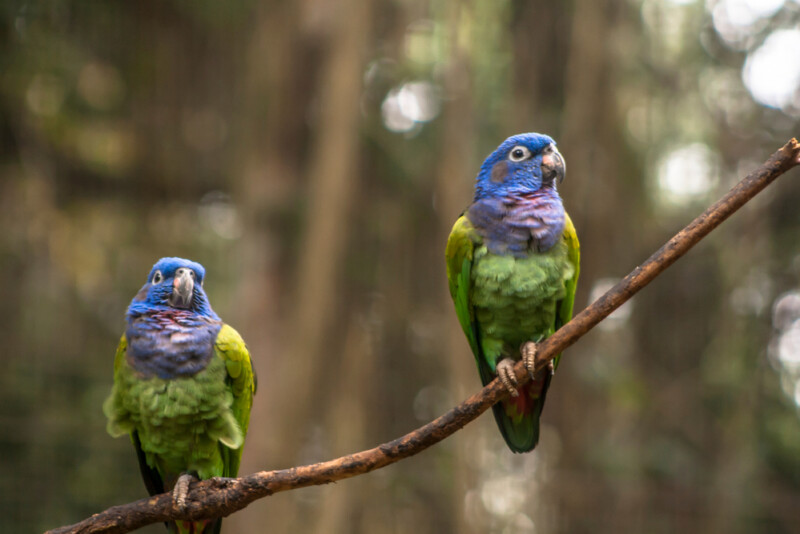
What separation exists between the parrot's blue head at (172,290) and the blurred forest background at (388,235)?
10.5ft

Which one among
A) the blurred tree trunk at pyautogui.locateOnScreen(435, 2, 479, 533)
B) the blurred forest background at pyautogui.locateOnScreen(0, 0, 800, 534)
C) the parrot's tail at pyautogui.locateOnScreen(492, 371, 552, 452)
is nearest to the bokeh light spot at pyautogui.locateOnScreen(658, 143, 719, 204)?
the blurred forest background at pyautogui.locateOnScreen(0, 0, 800, 534)

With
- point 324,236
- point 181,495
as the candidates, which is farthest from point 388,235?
point 181,495

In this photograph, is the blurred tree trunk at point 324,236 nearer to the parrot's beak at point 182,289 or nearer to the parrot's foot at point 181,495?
the parrot's beak at point 182,289

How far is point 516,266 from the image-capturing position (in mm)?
3295

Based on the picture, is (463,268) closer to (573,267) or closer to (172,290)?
(573,267)

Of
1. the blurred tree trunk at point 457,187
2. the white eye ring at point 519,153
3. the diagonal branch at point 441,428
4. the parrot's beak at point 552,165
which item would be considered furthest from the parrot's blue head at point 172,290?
the blurred tree trunk at point 457,187

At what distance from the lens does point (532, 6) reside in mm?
7316

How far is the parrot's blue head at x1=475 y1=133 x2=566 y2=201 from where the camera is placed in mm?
3494

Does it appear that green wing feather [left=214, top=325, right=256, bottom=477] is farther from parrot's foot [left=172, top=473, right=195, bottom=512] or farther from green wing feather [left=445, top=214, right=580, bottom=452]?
green wing feather [left=445, top=214, right=580, bottom=452]

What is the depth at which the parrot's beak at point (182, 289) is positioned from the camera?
332cm

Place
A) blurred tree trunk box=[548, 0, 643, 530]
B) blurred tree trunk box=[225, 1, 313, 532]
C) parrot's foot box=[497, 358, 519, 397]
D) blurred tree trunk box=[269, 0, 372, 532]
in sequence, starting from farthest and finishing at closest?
blurred tree trunk box=[225, 1, 313, 532] → blurred tree trunk box=[269, 0, 372, 532] → blurred tree trunk box=[548, 0, 643, 530] → parrot's foot box=[497, 358, 519, 397]

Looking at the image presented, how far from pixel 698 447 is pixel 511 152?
7.37m

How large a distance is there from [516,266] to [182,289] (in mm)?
Answer: 1459

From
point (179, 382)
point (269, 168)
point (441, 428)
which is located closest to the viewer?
point (441, 428)
